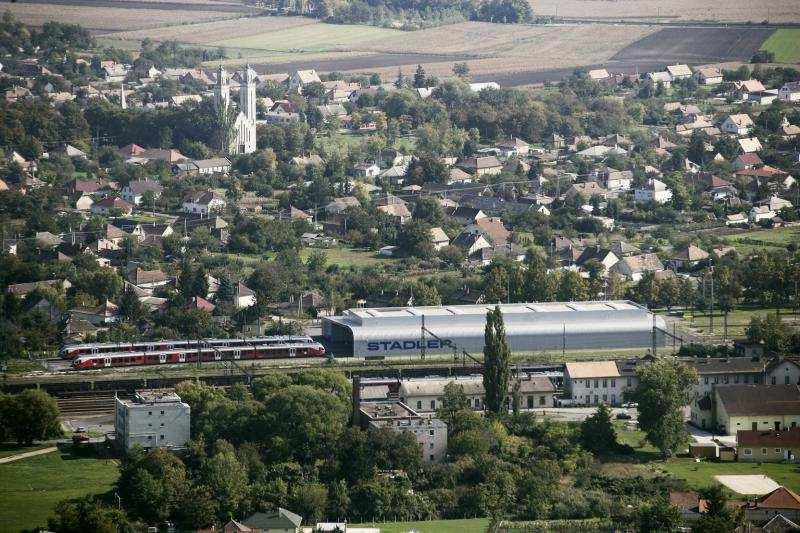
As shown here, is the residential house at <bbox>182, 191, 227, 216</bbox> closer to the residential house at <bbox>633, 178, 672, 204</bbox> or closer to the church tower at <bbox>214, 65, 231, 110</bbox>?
the residential house at <bbox>633, 178, 672, 204</bbox>

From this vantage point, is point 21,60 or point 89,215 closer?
point 89,215

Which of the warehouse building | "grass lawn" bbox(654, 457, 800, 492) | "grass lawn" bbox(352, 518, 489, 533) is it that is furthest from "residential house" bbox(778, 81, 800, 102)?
"grass lawn" bbox(352, 518, 489, 533)

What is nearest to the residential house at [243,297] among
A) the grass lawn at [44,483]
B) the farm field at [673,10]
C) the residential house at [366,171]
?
the grass lawn at [44,483]

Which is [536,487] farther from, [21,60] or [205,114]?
[21,60]

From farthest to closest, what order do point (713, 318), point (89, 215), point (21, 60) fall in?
point (21, 60)
point (89, 215)
point (713, 318)

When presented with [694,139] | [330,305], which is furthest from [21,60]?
[330,305]

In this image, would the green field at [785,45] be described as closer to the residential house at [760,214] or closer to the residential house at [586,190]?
the residential house at [586,190]

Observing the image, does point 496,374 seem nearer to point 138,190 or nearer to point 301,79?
point 138,190
